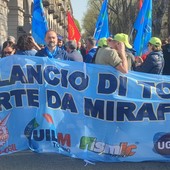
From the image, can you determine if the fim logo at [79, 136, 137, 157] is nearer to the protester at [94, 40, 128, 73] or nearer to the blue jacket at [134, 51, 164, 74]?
the protester at [94, 40, 128, 73]

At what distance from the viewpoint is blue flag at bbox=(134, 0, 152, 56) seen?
38.9 ft

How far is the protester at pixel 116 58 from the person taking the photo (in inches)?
232

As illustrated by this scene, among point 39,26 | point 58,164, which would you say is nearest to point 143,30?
point 39,26

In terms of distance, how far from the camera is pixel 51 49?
23.0 feet

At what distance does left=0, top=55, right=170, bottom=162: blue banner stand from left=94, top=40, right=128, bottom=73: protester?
94 millimetres

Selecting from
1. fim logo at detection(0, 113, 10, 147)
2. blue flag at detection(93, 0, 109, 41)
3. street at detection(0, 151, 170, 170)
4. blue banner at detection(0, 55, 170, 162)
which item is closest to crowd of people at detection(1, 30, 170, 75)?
blue banner at detection(0, 55, 170, 162)

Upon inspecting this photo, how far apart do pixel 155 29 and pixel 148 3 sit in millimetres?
28815

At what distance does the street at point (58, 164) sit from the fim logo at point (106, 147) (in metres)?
0.19

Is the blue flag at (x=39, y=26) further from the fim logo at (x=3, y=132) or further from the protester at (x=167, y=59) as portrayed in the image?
the fim logo at (x=3, y=132)

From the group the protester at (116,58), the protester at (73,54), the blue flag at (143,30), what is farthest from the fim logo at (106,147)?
the blue flag at (143,30)

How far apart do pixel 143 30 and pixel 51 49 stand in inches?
214

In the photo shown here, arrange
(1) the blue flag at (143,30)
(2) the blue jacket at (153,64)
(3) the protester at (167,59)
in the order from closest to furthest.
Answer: (2) the blue jacket at (153,64) < (3) the protester at (167,59) < (1) the blue flag at (143,30)

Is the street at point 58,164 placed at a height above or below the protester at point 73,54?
below

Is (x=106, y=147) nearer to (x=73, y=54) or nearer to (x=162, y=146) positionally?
(x=162, y=146)
